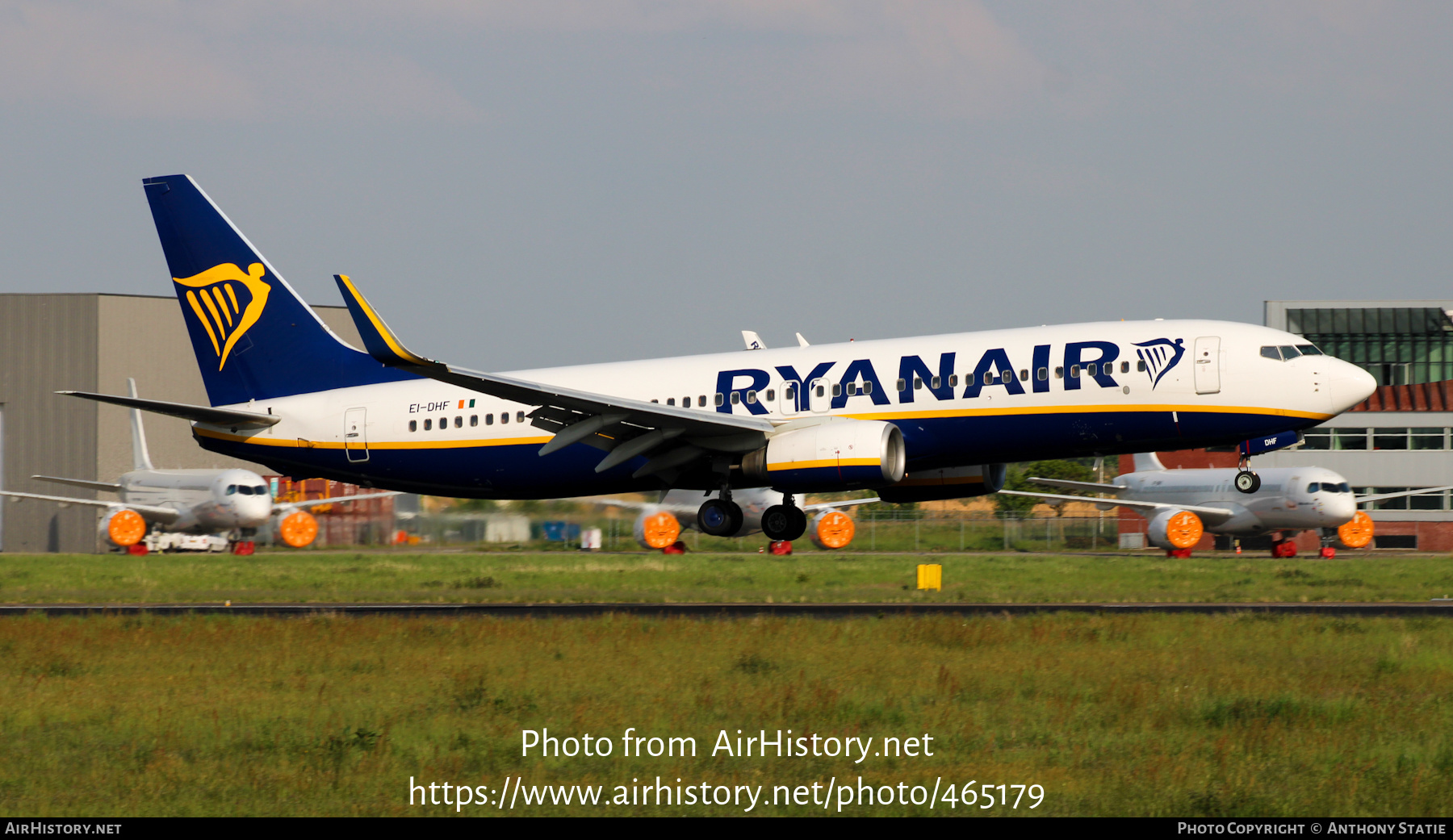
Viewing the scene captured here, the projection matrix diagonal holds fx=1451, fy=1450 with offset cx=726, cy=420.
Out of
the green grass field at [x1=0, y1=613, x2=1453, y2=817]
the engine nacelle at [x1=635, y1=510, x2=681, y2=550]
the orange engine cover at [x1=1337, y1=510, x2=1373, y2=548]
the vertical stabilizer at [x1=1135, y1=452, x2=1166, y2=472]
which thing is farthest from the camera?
the vertical stabilizer at [x1=1135, y1=452, x2=1166, y2=472]

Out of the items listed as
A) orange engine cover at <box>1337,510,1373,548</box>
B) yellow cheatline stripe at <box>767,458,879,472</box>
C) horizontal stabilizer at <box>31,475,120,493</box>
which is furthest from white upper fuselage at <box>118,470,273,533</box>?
orange engine cover at <box>1337,510,1373,548</box>

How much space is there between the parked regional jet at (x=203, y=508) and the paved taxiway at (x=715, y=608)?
36346 millimetres

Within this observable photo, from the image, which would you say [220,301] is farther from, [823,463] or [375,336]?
[823,463]

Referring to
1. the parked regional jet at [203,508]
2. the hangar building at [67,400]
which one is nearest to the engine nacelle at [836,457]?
the parked regional jet at [203,508]

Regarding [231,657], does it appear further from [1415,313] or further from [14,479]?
[1415,313]

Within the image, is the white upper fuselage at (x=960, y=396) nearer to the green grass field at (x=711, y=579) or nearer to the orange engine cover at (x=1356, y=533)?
the green grass field at (x=711, y=579)

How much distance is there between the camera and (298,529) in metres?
73.3

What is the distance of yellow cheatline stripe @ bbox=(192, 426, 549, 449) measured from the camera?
33531 millimetres

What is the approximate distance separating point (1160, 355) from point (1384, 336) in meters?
69.1

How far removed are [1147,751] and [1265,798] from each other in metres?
2.34

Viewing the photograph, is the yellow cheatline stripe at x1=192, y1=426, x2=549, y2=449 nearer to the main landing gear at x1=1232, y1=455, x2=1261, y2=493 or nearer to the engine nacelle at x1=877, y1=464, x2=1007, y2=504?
the engine nacelle at x1=877, y1=464, x2=1007, y2=504

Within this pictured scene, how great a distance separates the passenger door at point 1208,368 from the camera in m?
27.8

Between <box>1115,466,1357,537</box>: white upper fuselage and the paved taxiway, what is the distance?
93.1 ft

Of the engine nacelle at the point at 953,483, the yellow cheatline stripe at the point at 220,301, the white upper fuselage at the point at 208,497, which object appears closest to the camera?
the engine nacelle at the point at 953,483
